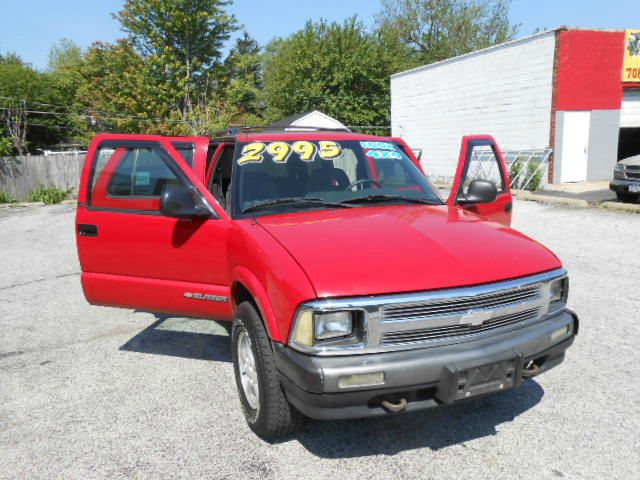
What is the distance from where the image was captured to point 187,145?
411cm

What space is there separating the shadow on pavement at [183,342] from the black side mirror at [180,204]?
4.59 ft

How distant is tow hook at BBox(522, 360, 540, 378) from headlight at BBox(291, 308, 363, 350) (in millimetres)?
996

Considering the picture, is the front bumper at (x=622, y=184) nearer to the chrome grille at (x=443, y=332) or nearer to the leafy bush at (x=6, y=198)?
the chrome grille at (x=443, y=332)

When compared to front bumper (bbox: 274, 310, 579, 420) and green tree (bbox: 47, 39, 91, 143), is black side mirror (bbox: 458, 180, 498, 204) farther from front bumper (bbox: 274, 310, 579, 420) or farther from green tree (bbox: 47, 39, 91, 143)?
green tree (bbox: 47, 39, 91, 143)

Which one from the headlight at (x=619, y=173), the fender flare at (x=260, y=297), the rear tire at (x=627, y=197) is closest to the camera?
the fender flare at (x=260, y=297)

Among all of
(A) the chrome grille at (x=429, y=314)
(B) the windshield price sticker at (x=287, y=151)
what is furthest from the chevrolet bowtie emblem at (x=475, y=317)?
(B) the windshield price sticker at (x=287, y=151)

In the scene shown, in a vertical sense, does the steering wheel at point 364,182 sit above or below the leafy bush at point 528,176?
above

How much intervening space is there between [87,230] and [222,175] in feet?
4.00

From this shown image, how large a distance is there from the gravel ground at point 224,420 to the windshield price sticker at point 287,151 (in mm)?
1718

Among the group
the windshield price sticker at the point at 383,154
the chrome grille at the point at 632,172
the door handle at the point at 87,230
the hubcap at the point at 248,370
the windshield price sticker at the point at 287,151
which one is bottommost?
the hubcap at the point at 248,370

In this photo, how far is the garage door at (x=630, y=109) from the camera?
17859 mm

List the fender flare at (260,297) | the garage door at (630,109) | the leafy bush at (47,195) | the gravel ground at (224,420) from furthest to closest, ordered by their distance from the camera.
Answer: the leafy bush at (47,195)
the garage door at (630,109)
the gravel ground at (224,420)
the fender flare at (260,297)

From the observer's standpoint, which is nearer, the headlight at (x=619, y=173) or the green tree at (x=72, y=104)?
the headlight at (x=619, y=173)

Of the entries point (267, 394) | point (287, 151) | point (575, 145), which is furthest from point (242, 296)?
point (575, 145)
